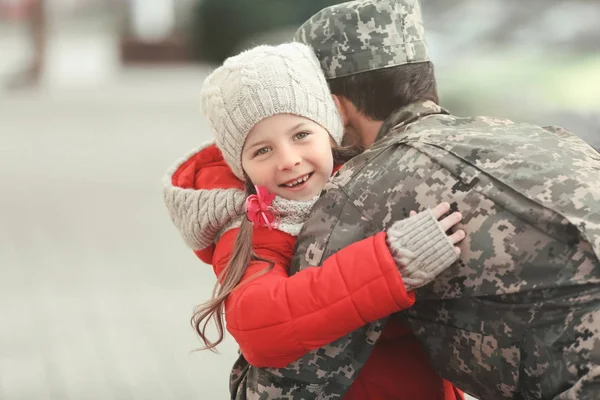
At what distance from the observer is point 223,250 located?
2.23 m

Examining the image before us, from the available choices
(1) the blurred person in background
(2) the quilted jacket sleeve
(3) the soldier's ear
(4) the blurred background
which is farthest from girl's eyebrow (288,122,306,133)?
(1) the blurred person in background

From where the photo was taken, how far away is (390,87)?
223 centimetres

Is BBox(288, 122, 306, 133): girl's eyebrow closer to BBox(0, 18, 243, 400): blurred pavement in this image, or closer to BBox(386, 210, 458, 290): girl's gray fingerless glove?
BBox(386, 210, 458, 290): girl's gray fingerless glove

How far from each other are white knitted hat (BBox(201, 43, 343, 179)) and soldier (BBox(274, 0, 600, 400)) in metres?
0.10

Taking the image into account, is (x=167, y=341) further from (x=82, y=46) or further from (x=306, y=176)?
(x=82, y=46)

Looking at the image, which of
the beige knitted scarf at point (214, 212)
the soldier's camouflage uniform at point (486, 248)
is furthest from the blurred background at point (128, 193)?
the beige knitted scarf at point (214, 212)

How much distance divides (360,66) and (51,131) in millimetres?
8892

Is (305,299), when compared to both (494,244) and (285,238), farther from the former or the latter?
(494,244)

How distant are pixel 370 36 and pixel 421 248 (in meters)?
0.59

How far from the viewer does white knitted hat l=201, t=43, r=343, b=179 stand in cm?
220

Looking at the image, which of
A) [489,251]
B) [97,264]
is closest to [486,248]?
[489,251]

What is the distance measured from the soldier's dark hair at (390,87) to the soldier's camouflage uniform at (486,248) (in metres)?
0.04

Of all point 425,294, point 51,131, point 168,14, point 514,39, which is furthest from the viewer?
point 168,14

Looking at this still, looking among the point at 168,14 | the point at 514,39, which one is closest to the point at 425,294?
the point at 514,39
